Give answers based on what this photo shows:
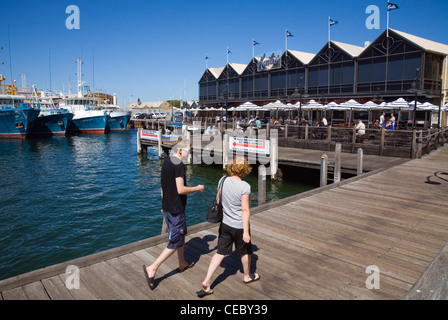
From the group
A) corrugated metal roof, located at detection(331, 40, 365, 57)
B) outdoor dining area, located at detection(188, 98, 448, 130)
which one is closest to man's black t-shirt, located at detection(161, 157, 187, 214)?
outdoor dining area, located at detection(188, 98, 448, 130)

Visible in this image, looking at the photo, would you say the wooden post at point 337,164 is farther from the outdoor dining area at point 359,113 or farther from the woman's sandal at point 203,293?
the outdoor dining area at point 359,113

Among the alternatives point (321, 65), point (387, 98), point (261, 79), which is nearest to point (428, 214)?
point (387, 98)

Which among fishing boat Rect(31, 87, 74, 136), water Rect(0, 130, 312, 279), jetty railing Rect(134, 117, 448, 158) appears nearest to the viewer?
water Rect(0, 130, 312, 279)

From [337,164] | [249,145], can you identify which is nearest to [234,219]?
[337,164]

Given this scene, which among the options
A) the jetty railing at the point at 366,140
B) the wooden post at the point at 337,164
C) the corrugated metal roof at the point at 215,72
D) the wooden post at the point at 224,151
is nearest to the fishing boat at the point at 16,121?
the corrugated metal roof at the point at 215,72

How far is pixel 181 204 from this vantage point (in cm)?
446

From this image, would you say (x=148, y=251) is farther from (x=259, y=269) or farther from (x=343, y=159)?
(x=343, y=159)

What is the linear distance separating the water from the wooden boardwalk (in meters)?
4.36

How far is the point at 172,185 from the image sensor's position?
440 cm

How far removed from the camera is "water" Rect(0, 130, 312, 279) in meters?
9.28

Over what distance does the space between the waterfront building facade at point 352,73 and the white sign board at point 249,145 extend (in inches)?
337

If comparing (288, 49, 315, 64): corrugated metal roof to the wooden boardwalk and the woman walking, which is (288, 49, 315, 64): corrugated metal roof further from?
the woman walking

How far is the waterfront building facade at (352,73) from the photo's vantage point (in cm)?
3133

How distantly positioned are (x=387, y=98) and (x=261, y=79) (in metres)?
18.5
